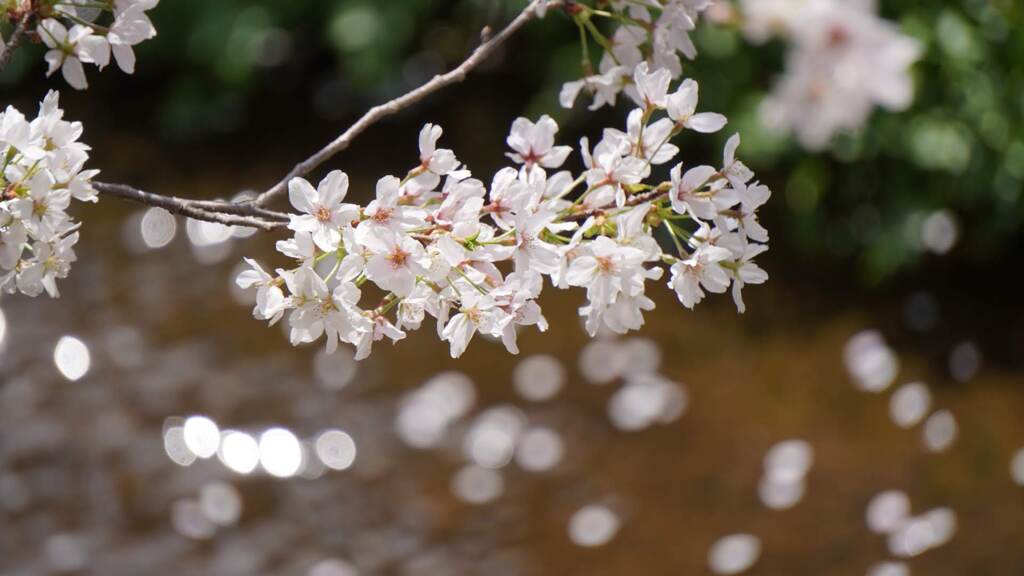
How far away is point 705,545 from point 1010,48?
4.26ft

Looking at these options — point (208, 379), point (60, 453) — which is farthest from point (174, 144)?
point (60, 453)

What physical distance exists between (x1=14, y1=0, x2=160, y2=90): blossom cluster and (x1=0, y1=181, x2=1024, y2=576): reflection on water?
52.4 inches

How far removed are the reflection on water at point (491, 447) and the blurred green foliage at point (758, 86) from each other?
9.4 inches

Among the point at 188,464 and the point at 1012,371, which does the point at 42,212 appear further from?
the point at 1012,371

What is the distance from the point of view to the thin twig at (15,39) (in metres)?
0.63

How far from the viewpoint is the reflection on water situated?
1.95m

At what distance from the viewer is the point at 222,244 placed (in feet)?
9.09

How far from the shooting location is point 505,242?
595mm

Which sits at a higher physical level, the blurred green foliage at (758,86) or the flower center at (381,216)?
the blurred green foliage at (758,86)

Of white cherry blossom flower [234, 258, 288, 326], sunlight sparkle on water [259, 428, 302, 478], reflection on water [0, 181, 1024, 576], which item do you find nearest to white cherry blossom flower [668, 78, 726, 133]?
white cherry blossom flower [234, 258, 288, 326]

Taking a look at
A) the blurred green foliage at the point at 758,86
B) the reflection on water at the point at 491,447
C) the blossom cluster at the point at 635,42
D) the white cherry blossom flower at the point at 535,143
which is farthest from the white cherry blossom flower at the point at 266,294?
the blurred green foliage at the point at 758,86

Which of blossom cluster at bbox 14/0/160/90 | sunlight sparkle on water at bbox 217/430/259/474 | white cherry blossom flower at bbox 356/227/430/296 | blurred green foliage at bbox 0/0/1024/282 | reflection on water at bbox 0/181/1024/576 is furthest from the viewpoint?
blurred green foliage at bbox 0/0/1024/282

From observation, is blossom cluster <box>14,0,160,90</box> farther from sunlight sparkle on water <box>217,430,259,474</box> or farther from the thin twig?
sunlight sparkle on water <box>217,430,259,474</box>

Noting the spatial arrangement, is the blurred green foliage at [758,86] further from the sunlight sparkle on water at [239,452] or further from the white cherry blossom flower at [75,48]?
the white cherry blossom flower at [75,48]
